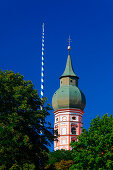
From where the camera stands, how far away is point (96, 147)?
30.7 meters

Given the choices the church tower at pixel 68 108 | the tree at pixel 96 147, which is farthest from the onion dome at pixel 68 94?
the tree at pixel 96 147

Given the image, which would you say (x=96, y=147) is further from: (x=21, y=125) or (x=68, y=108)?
(x=68, y=108)

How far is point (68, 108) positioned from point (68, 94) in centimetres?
334

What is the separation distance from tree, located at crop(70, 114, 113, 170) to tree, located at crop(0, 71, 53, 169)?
2964 millimetres

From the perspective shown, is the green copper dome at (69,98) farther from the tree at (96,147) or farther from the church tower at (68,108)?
the tree at (96,147)

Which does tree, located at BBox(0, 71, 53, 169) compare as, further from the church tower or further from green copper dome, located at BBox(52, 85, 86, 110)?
green copper dome, located at BBox(52, 85, 86, 110)

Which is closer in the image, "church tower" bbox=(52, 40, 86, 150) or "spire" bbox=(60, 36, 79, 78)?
"church tower" bbox=(52, 40, 86, 150)

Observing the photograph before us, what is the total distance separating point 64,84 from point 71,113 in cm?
745

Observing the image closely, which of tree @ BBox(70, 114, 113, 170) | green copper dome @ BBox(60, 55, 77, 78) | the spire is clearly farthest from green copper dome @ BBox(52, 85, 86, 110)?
tree @ BBox(70, 114, 113, 170)

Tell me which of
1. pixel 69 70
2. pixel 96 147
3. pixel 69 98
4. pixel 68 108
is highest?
pixel 69 70

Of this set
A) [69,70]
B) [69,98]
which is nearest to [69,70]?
[69,70]

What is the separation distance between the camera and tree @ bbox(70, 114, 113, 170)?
30.2 metres

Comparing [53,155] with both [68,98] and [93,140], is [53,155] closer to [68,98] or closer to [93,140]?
[68,98]

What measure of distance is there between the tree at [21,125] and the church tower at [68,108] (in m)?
44.3
